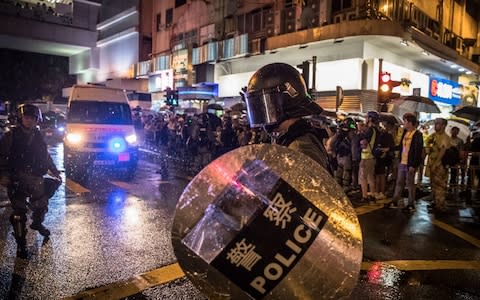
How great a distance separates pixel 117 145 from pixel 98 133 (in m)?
0.59

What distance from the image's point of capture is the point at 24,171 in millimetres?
5309

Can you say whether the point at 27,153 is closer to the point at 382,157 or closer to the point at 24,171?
the point at 24,171

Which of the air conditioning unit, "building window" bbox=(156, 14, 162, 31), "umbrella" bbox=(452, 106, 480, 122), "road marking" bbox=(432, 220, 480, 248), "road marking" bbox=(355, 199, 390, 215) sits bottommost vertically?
"road marking" bbox=(432, 220, 480, 248)

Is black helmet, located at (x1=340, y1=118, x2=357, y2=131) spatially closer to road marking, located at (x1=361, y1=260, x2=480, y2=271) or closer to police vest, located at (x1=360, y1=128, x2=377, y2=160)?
police vest, located at (x1=360, y1=128, x2=377, y2=160)

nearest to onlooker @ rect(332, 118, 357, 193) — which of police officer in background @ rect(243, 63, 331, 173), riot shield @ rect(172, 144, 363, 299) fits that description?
police officer in background @ rect(243, 63, 331, 173)

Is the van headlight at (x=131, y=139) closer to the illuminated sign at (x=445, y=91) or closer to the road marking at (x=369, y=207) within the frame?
the road marking at (x=369, y=207)

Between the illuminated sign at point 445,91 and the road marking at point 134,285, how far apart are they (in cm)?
1958

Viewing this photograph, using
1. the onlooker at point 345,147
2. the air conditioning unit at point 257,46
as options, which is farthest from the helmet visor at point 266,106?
the air conditioning unit at point 257,46

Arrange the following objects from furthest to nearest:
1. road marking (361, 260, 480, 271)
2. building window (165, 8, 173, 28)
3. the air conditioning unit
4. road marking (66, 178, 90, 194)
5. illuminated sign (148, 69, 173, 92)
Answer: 1. building window (165, 8, 173, 28)
2. illuminated sign (148, 69, 173, 92)
3. the air conditioning unit
4. road marking (66, 178, 90, 194)
5. road marking (361, 260, 480, 271)

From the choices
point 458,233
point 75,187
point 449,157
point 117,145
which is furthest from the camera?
point 117,145

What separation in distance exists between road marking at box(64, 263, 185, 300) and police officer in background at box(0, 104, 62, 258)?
1.64m

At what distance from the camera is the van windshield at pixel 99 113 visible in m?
11.1

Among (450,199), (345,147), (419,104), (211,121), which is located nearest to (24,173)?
(345,147)

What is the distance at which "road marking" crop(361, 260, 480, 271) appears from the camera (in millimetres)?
4898
